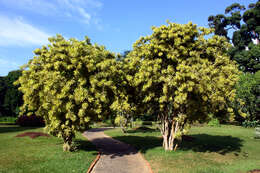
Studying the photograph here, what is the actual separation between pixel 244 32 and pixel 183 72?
49.3 metres

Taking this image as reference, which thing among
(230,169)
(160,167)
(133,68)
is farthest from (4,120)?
(230,169)

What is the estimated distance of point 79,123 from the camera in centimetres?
1454

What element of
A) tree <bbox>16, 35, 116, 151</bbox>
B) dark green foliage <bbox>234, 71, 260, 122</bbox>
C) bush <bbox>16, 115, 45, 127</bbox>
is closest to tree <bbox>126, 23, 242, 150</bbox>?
tree <bbox>16, 35, 116, 151</bbox>

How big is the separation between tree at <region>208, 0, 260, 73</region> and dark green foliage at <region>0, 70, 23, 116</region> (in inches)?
2274

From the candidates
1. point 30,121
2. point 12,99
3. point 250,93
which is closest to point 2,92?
point 12,99

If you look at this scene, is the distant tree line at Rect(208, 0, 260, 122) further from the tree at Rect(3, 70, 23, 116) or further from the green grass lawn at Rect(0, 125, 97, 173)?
the tree at Rect(3, 70, 23, 116)

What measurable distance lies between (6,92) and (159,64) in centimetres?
5683

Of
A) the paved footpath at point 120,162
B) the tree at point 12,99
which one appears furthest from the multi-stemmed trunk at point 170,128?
the tree at point 12,99

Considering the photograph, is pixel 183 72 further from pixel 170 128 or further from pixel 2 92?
pixel 2 92

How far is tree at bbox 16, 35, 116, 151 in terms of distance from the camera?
13562mm

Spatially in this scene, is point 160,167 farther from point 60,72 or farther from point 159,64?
point 60,72

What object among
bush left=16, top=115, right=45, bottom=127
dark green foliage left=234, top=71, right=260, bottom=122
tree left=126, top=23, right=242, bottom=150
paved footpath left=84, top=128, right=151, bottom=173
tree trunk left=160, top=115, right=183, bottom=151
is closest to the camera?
paved footpath left=84, top=128, right=151, bottom=173

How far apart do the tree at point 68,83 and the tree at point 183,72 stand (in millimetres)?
2801

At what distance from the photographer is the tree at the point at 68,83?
13562mm
